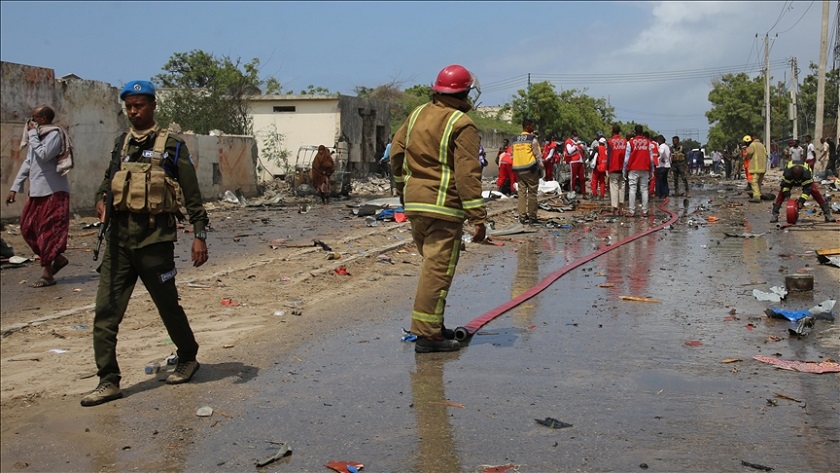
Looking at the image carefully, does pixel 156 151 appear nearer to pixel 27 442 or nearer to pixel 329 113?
pixel 27 442

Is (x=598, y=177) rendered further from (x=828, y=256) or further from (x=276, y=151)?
(x=276, y=151)

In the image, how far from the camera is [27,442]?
453cm

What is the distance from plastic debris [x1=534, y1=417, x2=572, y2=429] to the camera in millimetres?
4504

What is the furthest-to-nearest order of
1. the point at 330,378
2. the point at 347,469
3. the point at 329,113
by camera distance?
the point at 329,113, the point at 330,378, the point at 347,469

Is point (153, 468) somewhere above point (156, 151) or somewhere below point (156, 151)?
below

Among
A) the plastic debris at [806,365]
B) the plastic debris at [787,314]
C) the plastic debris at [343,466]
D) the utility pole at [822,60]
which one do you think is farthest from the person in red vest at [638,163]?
the utility pole at [822,60]

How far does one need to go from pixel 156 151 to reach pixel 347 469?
92.7 inches

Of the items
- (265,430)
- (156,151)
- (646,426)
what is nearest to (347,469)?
(265,430)

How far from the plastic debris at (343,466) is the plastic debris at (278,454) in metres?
0.25

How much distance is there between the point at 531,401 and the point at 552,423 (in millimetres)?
419

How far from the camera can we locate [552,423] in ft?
14.9

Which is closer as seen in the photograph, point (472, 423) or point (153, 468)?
point (153, 468)

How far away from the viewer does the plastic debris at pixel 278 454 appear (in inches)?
161

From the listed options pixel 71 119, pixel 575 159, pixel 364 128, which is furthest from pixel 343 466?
pixel 364 128
